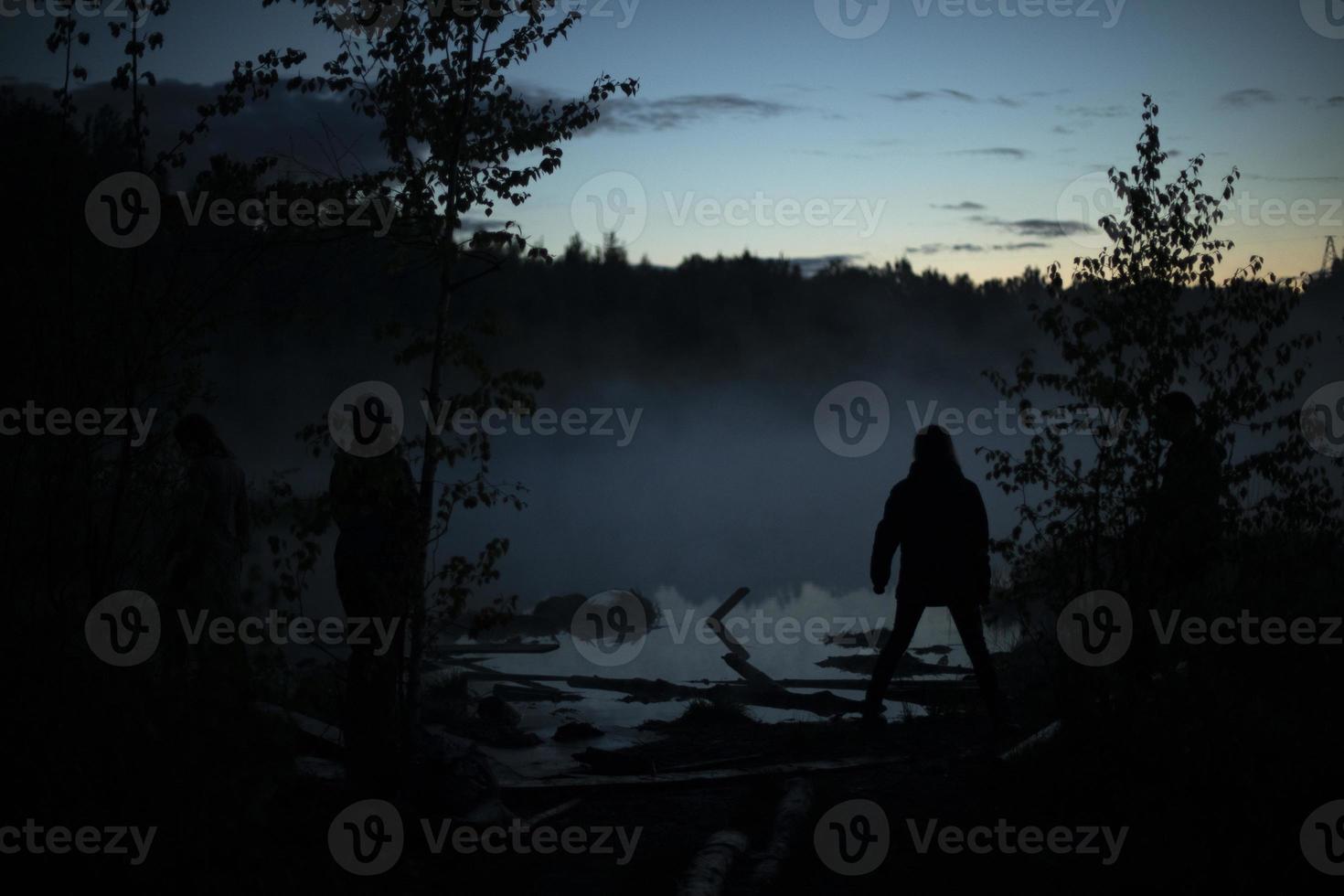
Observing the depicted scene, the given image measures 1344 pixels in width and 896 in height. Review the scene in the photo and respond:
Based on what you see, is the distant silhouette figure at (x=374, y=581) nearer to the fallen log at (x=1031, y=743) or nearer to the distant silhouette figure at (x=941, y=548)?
the distant silhouette figure at (x=941, y=548)

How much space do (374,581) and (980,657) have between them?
477 cm

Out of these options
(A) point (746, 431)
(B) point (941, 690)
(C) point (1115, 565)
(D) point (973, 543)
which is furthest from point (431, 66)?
(A) point (746, 431)

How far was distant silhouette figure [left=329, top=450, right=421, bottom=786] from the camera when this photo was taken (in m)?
6.60

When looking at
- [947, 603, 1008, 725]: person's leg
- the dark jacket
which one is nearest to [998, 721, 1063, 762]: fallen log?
[947, 603, 1008, 725]: person's leg

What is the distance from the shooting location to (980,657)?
8.50 meters

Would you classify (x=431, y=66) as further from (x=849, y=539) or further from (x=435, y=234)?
(x=849, y=539)

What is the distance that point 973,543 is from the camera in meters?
8.63

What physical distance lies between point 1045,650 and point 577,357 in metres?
68.8

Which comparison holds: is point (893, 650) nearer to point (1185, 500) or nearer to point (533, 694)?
point (1185, 500)

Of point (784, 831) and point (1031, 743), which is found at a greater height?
point (1031, 743)

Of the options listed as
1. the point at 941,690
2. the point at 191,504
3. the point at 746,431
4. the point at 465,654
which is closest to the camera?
the point at 191,504

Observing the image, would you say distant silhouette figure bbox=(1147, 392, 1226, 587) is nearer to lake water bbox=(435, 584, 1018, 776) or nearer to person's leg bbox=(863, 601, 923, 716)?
person's leg bbox=(863, 601, 923, 716)

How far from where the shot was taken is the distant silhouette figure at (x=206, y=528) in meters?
8.33

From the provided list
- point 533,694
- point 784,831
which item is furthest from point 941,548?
point 533,694
